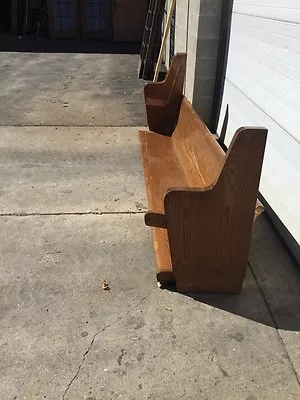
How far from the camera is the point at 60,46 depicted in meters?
11.9

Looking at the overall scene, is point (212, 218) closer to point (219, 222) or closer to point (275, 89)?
point (219, 222)

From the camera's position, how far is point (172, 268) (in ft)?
8.76

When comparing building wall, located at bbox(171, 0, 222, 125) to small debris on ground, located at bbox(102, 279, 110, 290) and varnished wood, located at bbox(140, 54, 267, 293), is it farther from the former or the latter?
small debris on ground, located at bbox(102, 279, 110, 290)

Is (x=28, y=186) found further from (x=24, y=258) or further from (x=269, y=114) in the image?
(x=269, y=114)

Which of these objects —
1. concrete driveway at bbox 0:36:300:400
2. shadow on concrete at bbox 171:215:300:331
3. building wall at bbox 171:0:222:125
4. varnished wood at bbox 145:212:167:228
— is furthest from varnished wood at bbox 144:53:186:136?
varnished wood at bbox 145:212:167:228

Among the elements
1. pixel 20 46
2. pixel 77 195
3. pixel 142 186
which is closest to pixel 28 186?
pixel 77 195

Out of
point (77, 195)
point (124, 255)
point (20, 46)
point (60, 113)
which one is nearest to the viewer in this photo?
point (124, 255)

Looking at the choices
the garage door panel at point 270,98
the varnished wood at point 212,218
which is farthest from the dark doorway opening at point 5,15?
the varnished wood at point 212,218

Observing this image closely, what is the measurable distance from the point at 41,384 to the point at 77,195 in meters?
2.04

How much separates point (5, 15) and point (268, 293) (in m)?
14.6

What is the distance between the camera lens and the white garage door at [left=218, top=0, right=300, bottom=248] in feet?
10.2

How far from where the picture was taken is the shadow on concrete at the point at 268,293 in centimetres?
257

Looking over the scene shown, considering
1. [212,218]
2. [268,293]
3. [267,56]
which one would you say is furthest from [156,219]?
[267,56]

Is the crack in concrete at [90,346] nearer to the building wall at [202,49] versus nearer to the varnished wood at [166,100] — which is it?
the varnished wood at [166,100]
